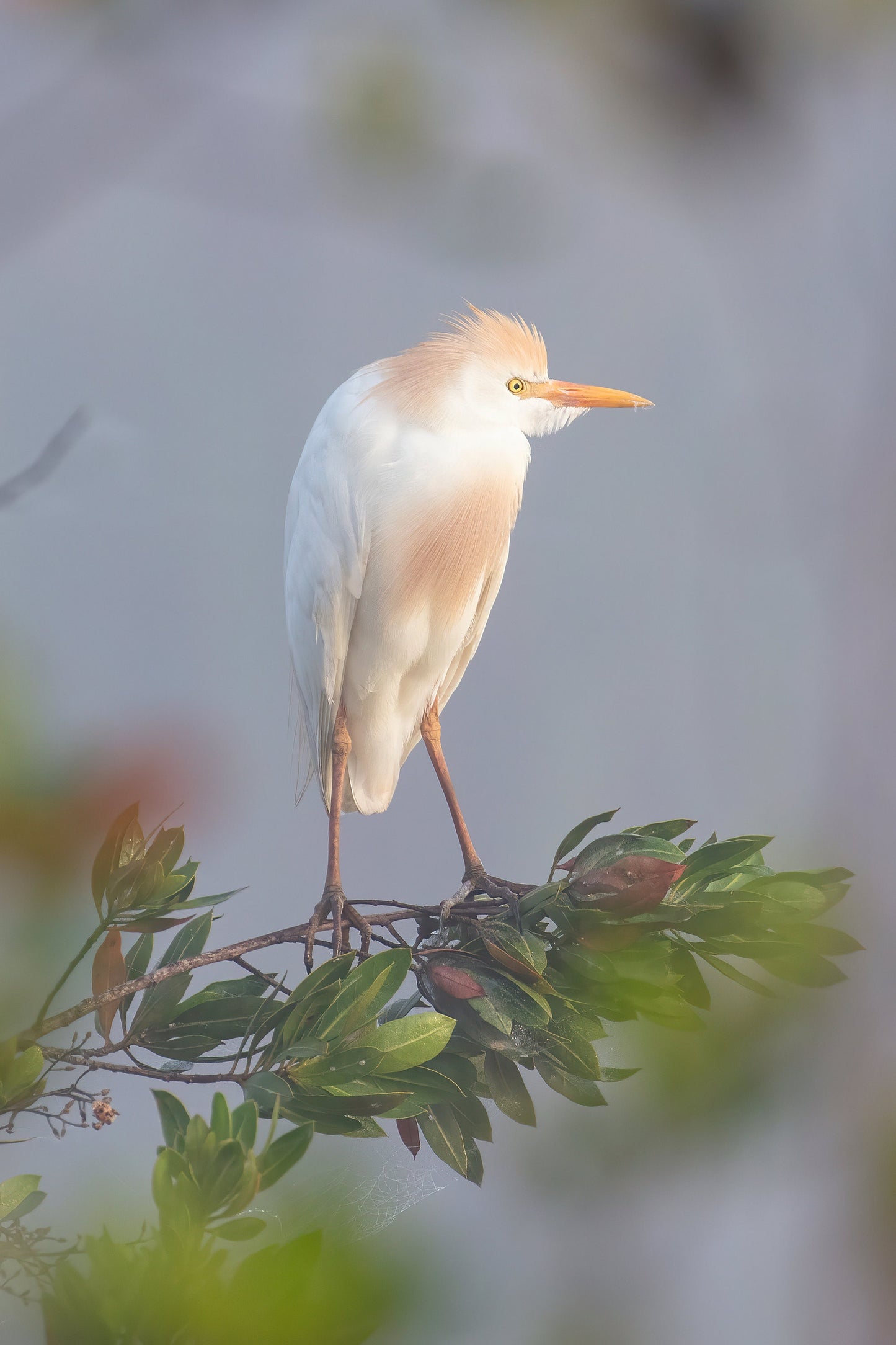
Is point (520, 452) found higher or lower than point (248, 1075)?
higher

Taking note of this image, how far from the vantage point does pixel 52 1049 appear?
0.50m

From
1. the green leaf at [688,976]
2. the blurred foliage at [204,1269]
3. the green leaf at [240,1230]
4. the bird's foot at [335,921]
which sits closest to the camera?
the blurred foliage at [204,1269]

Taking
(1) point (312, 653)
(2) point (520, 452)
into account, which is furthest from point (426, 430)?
(1) point (312, 653)

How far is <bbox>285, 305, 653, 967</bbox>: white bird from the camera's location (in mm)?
943

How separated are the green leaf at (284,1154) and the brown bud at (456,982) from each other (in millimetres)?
190

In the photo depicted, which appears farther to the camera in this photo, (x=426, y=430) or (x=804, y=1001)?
(x=426, y=430)

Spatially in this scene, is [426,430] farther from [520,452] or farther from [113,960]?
[113,960]

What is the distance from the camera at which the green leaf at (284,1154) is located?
15.6 inches

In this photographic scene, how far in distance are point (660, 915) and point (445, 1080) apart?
0.50 ft

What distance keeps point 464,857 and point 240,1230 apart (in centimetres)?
57

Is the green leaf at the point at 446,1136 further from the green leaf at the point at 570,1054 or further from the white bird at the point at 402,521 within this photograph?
the white bird at the point at 402,521

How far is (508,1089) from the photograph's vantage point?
0.61 m

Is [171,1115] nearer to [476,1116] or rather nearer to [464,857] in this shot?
[476,1116]

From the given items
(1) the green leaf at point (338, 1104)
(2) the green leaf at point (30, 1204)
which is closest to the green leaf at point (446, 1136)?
(1) the green leaf at point (338, 1104)
